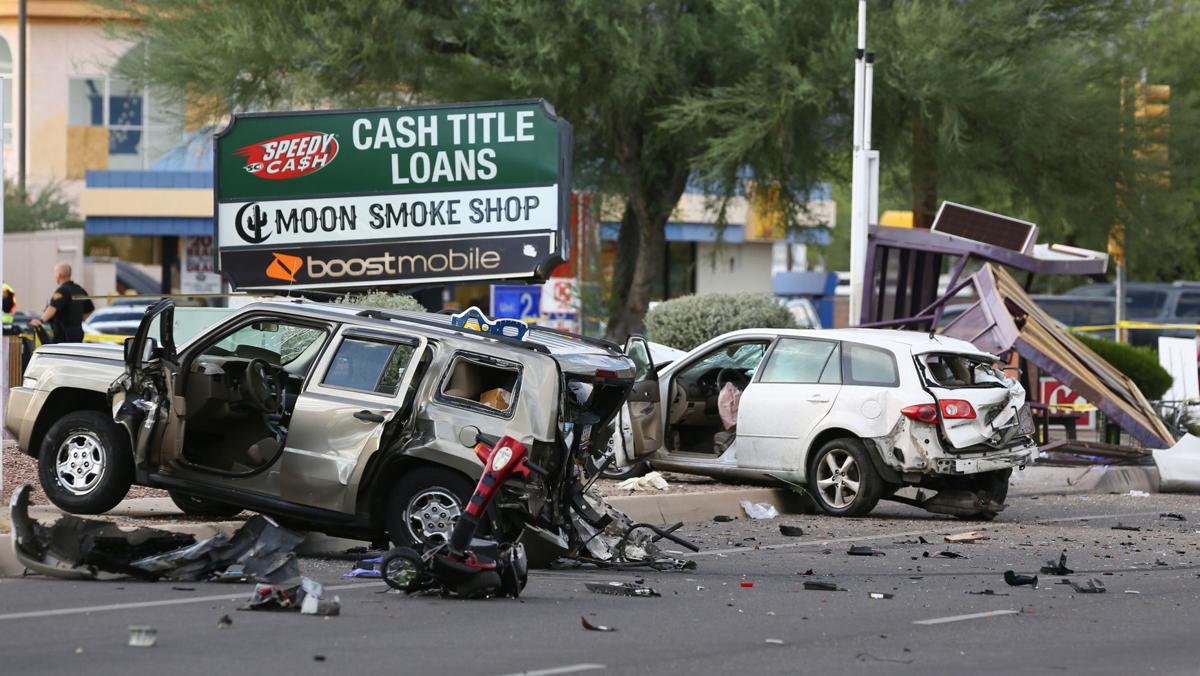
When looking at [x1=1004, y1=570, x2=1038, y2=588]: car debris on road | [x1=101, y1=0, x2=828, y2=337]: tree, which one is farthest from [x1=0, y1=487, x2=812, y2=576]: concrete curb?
[x1=101, y1=0, x2=828, y2=337]: tree

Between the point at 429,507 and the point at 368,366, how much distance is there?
3.26ft

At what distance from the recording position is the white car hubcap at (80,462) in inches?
432

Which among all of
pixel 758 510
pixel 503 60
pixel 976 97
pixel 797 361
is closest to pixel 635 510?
pixel 758 510

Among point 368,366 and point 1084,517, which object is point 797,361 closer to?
point 1084,517

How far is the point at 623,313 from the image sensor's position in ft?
92.4

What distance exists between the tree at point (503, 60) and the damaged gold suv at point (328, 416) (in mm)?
13355

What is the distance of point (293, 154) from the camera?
666 inches

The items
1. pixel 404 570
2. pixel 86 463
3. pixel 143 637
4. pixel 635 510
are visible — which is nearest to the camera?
pixel 143 637

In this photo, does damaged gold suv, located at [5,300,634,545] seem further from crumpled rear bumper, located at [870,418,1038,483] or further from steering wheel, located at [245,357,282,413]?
crumpled rear bumper, located at [870,418,1038,483]

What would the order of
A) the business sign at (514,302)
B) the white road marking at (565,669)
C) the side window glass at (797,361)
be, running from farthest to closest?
1. the business sign at (514,302)
2. the side window glass at (797,361)
3. the white road marking at (565,669)

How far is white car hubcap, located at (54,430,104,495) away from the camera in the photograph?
10984 mm

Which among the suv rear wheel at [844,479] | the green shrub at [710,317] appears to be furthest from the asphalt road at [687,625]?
the green shrub at [710,317]

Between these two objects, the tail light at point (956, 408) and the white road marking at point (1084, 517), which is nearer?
the tail light at point (956, 408)

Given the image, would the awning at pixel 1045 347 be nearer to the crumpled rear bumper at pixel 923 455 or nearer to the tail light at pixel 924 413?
the crumpled rear bumper at pixel 923 455
